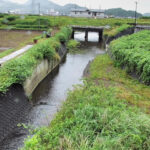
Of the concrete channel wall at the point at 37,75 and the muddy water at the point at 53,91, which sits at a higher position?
the concrete channel wall at the point at 37,75

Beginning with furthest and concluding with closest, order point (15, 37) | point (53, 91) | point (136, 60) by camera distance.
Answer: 1. point (15, 37)
2. point (53, 91)
3. point (136, 60)

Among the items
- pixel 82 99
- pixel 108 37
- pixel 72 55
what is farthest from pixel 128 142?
pixel 108 37

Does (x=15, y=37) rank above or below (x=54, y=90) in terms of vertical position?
above

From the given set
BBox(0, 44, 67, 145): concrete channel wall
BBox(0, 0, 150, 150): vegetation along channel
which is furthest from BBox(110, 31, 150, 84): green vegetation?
BBox(0, 44, 67, 145): concrete channel wall

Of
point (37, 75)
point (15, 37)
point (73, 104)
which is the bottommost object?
point (37, 75)

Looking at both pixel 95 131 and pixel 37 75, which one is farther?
pixel 37 75

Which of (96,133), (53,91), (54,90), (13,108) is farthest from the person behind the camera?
(54,90)

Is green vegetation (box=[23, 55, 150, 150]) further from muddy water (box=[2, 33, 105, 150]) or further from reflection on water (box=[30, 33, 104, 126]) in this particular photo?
reflection on water (box=[30, 33, 104, 126])

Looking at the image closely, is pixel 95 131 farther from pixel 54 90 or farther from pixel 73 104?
pixel 54 90

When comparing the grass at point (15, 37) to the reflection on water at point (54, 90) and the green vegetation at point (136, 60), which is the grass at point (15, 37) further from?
the green vegetation at point (136, 60)

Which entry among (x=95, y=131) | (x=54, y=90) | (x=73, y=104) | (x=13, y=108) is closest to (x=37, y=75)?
(x=54, y=90)

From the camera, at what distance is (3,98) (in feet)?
39.6

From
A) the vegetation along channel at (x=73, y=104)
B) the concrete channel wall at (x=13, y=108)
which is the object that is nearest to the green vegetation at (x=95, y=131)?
the vegetation along channel at (x=73, y=104)

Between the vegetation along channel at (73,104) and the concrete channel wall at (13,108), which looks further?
the concrete channel wall at (13,108)
